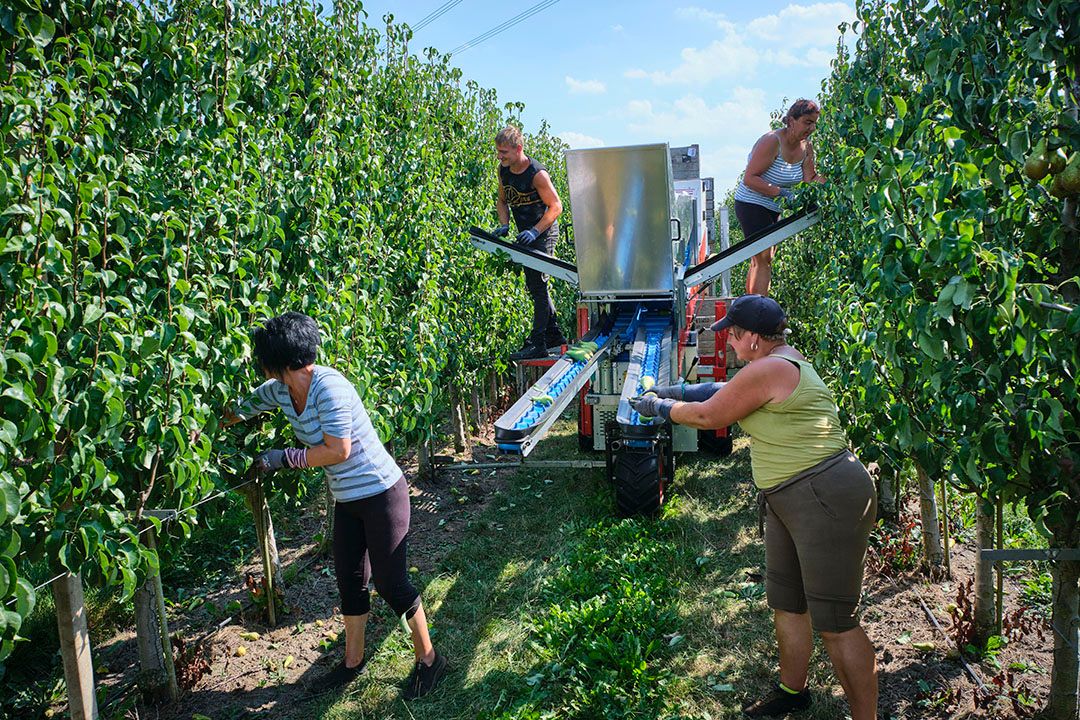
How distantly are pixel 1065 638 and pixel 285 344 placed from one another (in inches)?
138

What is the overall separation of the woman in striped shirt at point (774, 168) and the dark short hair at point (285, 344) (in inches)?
170

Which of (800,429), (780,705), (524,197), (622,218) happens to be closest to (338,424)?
(800,429)

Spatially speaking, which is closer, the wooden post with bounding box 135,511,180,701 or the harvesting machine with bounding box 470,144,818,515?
the wooden post with bounding box 135,511,180,701

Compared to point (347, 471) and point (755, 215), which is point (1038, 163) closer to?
point (347, 471)

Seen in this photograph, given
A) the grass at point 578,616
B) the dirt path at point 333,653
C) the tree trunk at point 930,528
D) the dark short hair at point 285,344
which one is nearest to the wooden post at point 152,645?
the dirt path at point 333,653

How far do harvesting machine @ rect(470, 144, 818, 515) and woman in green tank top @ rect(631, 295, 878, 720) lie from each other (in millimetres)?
1485

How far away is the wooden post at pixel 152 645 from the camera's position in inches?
142

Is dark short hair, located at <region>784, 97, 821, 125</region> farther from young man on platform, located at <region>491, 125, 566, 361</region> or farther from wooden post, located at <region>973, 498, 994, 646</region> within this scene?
wooden post, located at <region>973, 498, 994, 646</region>

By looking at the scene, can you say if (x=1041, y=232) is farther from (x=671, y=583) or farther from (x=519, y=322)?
(x=519, y=322)

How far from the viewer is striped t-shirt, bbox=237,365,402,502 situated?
10.8 feet

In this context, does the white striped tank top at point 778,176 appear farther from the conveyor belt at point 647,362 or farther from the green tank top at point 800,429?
the green tank top at point 800,429

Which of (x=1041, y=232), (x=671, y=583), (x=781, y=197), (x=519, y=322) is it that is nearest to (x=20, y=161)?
(x=1041, y=232)

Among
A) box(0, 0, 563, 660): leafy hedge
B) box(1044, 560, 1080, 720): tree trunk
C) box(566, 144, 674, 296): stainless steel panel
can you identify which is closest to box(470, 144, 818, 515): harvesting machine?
box(566, 144, 674, 296): stainless steel panel

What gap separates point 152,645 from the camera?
3639mm
